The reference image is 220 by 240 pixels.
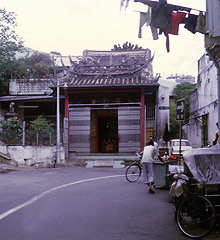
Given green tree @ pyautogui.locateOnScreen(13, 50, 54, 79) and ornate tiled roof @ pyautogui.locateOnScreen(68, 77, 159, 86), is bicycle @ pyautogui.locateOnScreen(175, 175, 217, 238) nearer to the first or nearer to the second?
ornate tiled roof @ pyautogui.locateOnScreen(68, 77, 159, 86)

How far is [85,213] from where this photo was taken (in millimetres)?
6234

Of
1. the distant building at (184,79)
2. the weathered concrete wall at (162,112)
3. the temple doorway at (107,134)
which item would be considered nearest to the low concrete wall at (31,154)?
the temple doorway at (107,134)

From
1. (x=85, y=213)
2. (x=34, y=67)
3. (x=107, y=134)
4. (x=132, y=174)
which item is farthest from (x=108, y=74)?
(x=85, y=213)

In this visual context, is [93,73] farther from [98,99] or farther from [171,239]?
[171,239]

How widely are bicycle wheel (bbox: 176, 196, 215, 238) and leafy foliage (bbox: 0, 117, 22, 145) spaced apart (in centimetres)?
1420

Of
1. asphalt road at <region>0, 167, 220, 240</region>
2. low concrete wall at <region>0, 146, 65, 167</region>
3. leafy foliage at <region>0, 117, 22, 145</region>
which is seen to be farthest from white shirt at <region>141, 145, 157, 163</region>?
leafy foliage at <region>0, 117, 22, 145</region>

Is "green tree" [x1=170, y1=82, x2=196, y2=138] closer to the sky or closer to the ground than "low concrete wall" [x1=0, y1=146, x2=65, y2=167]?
closer to the sky

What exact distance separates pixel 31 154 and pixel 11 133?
1.69 m

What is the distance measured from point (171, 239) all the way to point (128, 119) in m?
14.3

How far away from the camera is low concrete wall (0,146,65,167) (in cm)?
1755

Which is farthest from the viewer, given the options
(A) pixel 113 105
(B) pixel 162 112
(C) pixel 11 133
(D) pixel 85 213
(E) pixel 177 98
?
(E) pixel 177 98

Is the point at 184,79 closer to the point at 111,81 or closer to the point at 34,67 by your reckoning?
the point at 34,67

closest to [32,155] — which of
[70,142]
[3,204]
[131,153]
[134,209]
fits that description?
[70,142]

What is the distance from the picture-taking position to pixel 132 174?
11.5 metres
